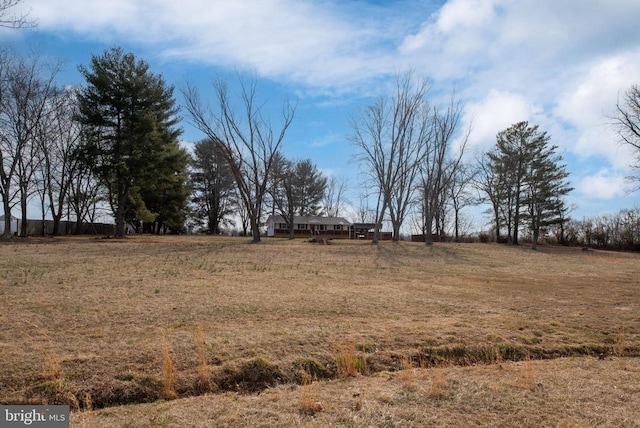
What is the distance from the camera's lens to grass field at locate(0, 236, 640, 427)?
376 centimetres

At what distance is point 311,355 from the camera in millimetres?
5215

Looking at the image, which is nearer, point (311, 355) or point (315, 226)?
point (311, 355)

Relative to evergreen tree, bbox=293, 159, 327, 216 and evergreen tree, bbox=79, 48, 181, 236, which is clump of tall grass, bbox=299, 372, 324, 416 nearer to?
evergreen tree, bbox=79, 48, 181, 236

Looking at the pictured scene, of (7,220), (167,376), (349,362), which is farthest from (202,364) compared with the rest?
(7,220)

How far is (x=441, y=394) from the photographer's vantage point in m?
4.09

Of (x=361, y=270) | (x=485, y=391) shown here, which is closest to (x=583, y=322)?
(x=485, y=391)

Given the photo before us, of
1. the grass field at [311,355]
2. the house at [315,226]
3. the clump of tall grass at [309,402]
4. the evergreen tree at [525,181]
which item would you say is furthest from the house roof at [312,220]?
the clump of tall grass at [309,402]

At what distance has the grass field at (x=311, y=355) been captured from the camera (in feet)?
12.3

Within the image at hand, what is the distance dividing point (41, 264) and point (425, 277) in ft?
42.4

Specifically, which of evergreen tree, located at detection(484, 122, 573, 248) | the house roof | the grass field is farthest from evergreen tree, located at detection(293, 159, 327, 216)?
the grass field

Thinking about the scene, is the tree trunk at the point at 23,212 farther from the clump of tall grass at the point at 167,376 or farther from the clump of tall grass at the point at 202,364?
the clump of tall grass at the point at 167,376

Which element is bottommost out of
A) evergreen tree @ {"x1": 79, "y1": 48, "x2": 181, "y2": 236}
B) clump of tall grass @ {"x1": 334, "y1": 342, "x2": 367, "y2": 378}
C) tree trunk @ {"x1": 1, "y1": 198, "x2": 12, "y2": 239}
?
clump of tall grass @ {"x1": 334, "y1": 342, "x2": 367, "y2": 378}

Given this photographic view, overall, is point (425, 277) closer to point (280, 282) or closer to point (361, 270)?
point (361, 270)

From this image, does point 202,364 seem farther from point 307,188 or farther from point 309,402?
point 307,188
